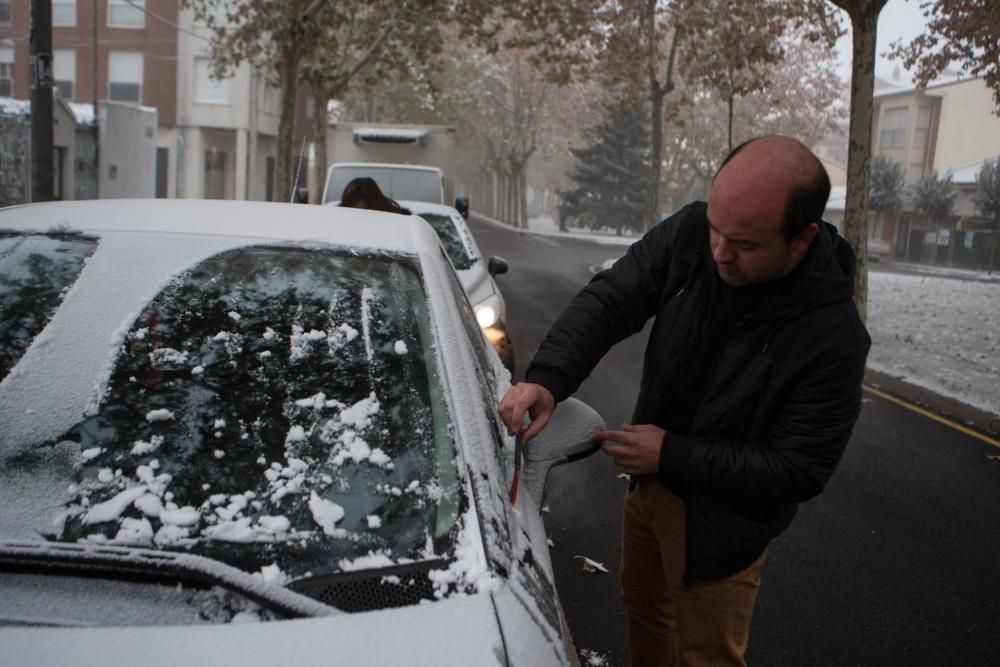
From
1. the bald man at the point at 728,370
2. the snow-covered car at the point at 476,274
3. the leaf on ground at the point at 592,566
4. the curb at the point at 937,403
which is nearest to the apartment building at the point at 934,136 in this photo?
the curb at the point at 937,403

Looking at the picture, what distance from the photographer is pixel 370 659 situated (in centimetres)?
145

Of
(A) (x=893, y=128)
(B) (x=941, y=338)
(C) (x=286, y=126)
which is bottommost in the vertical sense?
(B) (x=941, y=338)

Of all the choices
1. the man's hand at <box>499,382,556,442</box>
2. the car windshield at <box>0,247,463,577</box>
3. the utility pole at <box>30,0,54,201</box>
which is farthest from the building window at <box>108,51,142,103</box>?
the man's hand at <box>499,382,556,442</box>

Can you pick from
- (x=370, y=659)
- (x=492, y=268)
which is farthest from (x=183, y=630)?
(x=492, y=268)

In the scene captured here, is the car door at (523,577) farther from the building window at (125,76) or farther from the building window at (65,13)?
the building window at (65,13)

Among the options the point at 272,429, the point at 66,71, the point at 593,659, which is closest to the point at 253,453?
the point at 272,429

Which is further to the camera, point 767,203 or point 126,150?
point 126,150

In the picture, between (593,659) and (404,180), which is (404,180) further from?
(593,659)

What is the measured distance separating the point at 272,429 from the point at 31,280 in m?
0.80

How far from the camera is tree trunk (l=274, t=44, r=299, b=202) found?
19344mm

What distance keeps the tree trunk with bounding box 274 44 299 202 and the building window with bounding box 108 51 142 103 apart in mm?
17880

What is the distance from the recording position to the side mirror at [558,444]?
2336mm

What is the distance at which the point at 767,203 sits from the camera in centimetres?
199

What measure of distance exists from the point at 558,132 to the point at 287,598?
210 feet
